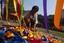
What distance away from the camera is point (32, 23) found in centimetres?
649

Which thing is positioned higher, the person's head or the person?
the person's head

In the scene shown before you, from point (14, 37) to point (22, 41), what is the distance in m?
0.16

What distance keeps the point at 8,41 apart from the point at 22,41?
23cm

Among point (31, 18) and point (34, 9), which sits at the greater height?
point (34, 9)

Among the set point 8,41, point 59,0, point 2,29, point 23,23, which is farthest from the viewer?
point 23,23

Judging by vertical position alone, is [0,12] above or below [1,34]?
above

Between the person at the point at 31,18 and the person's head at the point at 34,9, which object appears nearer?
the person's head at the point at 34,9

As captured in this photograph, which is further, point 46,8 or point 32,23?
point 32,23

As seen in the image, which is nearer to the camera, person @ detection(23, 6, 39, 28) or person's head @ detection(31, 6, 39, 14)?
person's head @ detection(31, 6, 39, 14)

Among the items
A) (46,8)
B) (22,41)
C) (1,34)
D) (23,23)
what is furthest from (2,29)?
(23,23)

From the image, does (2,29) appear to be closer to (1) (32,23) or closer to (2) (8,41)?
(2) (8,41)

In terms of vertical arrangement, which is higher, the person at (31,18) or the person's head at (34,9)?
the person's head at (34,9)

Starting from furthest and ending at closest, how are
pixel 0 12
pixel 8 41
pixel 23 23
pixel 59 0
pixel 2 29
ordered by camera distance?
1. pixel 23 23
2. pixel 0 12
3. pixel 2 29
4. pixel 8 41
5. pixel 59 0

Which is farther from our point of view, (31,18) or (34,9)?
(31,18)
